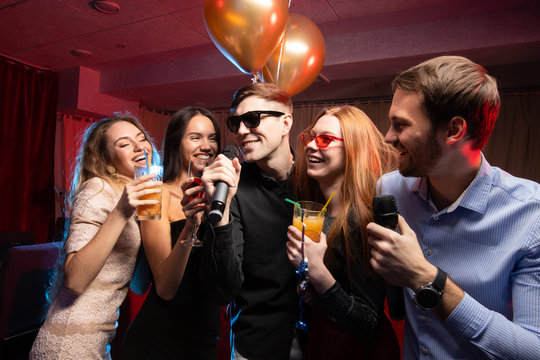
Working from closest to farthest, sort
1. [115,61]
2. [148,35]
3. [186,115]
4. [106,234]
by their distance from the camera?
1. [106,234]
2. [186,115]
3. [148,35]
4. [115,61]

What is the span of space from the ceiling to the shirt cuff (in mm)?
3441

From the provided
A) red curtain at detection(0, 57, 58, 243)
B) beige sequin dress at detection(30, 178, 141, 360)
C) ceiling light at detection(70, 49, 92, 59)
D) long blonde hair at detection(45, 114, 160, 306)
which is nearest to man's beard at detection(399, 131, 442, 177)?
beige sequin dress at detection(30, 178, 141, 360)

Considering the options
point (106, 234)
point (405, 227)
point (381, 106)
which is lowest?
point (106, 234)

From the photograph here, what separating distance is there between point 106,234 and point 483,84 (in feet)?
5.41

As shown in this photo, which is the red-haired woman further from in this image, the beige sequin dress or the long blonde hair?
the long blonde hair

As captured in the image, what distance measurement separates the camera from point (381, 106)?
20.5 ft

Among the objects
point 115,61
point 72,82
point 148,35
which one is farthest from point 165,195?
point 72,82

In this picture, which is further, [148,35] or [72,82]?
[72,82]

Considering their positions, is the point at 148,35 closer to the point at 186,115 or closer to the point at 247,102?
the point at 186,115

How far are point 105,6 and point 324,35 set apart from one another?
2722 mm

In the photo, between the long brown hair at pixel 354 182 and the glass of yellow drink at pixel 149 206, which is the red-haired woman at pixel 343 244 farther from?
Result: the glass of yellow drink at pixel 149 206

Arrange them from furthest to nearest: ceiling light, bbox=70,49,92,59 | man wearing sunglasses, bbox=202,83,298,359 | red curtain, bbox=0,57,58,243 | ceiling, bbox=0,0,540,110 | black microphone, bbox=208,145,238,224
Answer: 1. red curtain, bbox=0,57,58,243
2. ceiling light, bbox=70,49,92,59
3. ceiling, bbox=0,0,540,110
4. man wearing sunglasses, bbox=202,83,298,359
5. black microphone, bbox=208,145,238,224

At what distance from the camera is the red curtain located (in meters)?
5.85

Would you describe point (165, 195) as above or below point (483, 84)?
below
